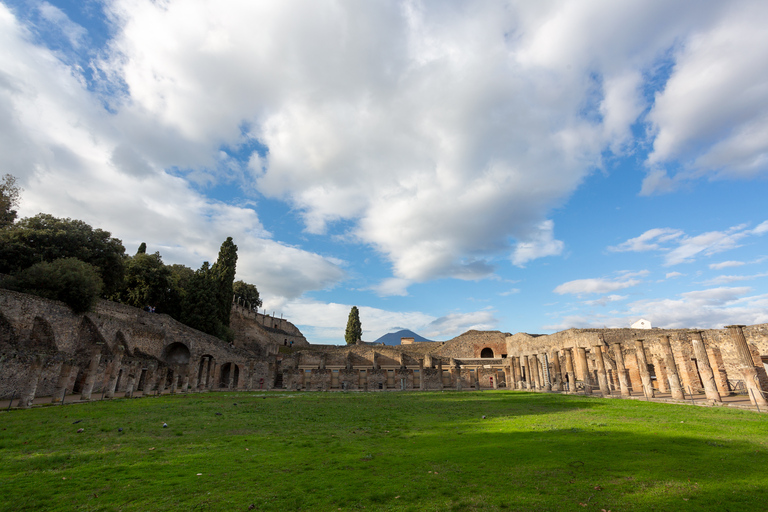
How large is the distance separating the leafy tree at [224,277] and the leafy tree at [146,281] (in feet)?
18.4

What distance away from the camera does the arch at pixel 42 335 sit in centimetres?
2373

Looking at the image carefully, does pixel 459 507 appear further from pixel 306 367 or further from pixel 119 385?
pixel 306 367

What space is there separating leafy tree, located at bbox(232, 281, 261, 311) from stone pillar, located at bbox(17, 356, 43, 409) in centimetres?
5500

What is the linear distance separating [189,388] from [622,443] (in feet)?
123

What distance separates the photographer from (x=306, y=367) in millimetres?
48688

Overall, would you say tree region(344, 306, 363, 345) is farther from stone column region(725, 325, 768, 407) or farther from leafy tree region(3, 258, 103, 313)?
stone column region(725, 325, 768, 407)

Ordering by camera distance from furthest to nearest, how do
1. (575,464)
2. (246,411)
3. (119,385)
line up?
1. (119,385)
2. (246,411)
3. (575,464)

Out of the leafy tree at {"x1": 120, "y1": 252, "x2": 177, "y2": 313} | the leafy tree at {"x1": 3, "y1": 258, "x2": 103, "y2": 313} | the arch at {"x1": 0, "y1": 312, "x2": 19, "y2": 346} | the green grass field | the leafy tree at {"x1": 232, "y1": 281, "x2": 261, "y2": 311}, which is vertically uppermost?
the leafy tree at {"x1": 232, "y1": 281, "x2": 261, "y2": 311}

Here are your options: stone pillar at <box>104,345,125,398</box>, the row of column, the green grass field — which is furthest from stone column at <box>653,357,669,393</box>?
stone pillar at <box>104,345,125,398</box>

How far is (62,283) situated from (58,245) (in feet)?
31.1

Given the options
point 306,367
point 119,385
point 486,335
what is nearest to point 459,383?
point 306,367

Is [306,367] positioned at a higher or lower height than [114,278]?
lower

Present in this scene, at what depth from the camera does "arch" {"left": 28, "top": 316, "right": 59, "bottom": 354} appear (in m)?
23.7

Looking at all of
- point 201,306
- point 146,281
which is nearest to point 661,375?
point 201,306
